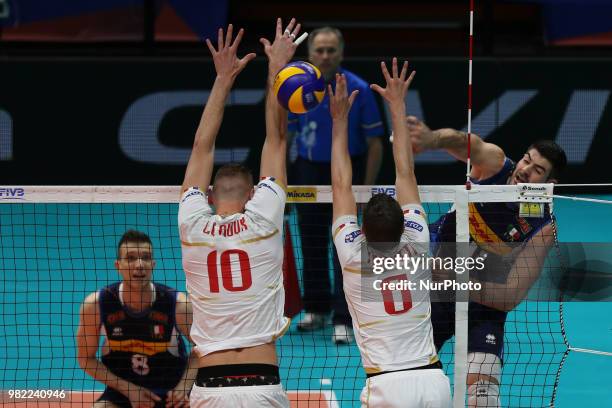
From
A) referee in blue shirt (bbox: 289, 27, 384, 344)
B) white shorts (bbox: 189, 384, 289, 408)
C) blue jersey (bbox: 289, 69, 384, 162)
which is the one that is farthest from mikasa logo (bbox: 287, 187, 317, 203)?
blue jersey (bbox: 289, 69, 384, 162)

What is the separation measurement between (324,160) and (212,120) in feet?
14.3

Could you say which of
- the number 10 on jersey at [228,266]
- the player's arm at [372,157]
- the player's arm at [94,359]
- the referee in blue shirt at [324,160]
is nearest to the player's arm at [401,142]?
the number 10 on jersey at [228,266]

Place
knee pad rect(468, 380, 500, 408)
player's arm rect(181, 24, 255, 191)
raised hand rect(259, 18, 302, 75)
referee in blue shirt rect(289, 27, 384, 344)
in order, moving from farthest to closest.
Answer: referee in blue shirt rect(289, 27, 384, 344) < knee pad rect(468, 380, 500, 408) < raised hand rect(259, 18, 302, 75) < player's arm rect(181, 24, 255, 191)

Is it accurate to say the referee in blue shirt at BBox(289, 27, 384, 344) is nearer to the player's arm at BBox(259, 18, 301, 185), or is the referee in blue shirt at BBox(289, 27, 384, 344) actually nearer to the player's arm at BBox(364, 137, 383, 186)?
the player's arm at BBox(364, 137, 383, 186)

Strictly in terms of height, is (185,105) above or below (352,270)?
above

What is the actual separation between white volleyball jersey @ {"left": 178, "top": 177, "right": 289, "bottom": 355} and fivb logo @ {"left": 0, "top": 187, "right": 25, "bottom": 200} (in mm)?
1469

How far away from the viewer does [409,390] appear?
20.4ft

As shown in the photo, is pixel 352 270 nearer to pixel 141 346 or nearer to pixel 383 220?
pixel 383 220

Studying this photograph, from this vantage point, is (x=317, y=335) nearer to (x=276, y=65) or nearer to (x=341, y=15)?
(x=276, y=65)

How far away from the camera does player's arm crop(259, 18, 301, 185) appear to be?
673 centimetres

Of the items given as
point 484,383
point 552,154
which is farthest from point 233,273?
Result: point 552,154

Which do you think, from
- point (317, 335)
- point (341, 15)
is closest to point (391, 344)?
point (317, 335)

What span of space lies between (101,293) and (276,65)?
7.63 ft

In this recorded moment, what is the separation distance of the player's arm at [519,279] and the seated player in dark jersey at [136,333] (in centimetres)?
224
